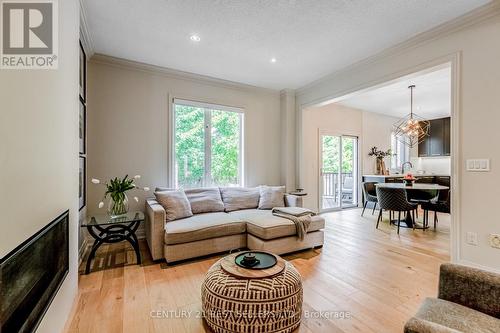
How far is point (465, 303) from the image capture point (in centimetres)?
126

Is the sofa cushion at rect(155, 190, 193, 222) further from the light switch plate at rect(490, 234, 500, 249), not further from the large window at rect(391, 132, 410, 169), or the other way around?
the large window at rect(391, 132, 410, 169)

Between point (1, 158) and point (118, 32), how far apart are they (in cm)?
250

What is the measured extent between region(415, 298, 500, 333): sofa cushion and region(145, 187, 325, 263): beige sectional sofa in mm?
1791

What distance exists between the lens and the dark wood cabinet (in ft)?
→ 22.0

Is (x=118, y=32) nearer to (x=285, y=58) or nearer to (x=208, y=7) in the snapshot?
(x=208, y=7)

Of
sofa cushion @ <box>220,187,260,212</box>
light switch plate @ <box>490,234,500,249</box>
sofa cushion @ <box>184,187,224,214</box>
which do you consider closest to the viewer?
light switch plate @ <box>490,234,500,249</box>

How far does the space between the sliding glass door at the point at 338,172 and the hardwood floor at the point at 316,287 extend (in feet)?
7.97

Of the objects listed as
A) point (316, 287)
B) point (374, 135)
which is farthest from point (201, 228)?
point (374, 135)

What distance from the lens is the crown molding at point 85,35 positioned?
7.89ft

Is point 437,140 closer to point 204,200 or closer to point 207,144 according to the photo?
point 207,144

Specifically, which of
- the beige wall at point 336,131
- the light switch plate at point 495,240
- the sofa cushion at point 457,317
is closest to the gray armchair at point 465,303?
the sofa cushion at point 457,317

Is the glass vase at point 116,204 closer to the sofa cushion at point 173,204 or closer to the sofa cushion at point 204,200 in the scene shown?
the sofa cushion at point 173,204

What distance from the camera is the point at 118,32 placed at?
2.78 meters

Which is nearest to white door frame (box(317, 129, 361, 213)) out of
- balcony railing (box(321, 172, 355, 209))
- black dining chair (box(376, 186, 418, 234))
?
balcony railing (box(321, 172, 355, 209))
